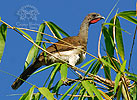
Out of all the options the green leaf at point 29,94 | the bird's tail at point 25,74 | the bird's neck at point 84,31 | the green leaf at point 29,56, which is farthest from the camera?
the bird's neck at point 84,31

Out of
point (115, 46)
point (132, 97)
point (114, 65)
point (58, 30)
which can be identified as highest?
point (58, 30)

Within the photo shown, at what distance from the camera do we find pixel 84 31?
19.4 feet

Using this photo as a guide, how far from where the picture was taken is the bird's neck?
578 cm

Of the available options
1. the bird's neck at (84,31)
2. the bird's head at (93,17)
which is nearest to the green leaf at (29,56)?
the bird's neck at (84,31)

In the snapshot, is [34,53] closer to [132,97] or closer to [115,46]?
[115,46]

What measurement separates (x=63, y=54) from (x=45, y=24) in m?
0.85

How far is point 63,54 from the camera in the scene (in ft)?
17.6

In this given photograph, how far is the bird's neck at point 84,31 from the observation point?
5778 millimetres

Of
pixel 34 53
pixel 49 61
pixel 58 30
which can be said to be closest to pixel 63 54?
pixel 49 61

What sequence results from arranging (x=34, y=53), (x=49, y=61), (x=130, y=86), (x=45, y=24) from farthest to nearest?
Result: (x=49, y=61) < (x=45, y=24) < (x=34, y=53) < (x=130, y=86)

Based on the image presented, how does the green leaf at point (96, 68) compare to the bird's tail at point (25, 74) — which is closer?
the green leaf at point (96, 68)

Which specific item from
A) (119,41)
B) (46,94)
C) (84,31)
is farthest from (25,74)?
(119,41)

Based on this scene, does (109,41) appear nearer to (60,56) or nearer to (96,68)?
(96,68)

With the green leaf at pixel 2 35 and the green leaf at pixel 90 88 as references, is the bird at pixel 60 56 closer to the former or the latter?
the green leaf at pixel 2 35
